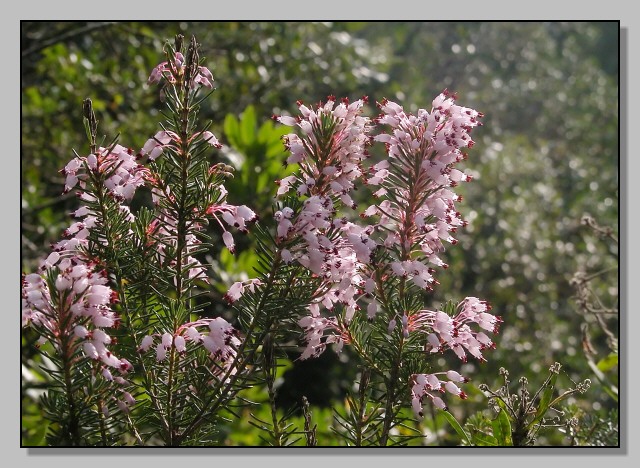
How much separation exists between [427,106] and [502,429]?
277 cm

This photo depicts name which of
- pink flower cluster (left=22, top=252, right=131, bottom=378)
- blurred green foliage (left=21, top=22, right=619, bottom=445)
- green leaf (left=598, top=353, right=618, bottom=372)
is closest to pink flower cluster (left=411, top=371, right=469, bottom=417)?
pink flower cluster (left=22, top=252, right=131, bottom=378)

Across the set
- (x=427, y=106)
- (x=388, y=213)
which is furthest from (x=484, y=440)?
(x=427, y=106)

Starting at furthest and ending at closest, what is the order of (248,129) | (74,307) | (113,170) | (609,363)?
(248,129), (609,363), (113,170), (74,307)

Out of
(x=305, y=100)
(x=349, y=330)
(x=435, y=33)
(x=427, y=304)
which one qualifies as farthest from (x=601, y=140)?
(x=349, y=330)

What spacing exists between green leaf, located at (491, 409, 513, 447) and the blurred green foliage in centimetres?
78

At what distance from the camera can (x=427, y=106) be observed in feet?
13.0

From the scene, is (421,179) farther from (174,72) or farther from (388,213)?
(174,72)

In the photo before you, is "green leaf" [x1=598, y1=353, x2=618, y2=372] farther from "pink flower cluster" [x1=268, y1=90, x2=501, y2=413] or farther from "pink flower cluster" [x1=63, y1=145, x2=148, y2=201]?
"pink flower cluster" [x1=63, y1=145, x2=148, y2=201]

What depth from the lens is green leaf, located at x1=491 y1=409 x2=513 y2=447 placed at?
4.43 ft

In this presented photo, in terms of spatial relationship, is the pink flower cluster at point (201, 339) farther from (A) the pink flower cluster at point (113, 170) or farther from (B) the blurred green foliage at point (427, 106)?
(B) the blurred green foliage at point (427, 106)

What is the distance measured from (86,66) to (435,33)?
7.58 feet

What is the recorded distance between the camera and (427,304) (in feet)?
12.8

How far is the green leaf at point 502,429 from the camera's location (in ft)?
4.43

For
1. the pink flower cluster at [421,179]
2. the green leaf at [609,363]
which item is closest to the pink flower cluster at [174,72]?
the pink flower cluster at [421,179]
